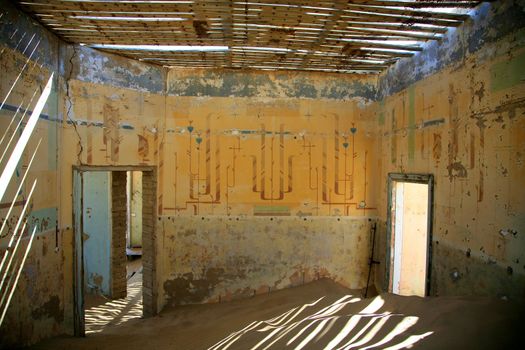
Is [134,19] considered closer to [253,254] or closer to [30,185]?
[30,185]

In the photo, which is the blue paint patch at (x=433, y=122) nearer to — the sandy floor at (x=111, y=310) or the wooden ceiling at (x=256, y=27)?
the wooden ceiling at (x=256, y=27)

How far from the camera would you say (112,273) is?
800 centimetres

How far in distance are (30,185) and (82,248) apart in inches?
47.7

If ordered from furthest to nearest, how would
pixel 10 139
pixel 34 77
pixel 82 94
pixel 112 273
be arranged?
1. pixel 112 273
2. pixel 82 94
3. pixel 34 77
4. pixel 10 139

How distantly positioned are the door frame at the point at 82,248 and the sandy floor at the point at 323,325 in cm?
26

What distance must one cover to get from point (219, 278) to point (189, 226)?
960 mm

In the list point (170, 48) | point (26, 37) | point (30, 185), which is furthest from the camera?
point (170, 48)

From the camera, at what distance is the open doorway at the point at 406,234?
5477 millimetres

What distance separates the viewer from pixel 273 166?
5.83m

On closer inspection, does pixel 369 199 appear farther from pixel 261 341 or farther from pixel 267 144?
pixel 261 341

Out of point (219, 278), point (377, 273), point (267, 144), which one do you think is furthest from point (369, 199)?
point (219, 278)

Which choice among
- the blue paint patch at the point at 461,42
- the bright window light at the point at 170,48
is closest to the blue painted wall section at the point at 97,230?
the bright window light at the point at 170,48

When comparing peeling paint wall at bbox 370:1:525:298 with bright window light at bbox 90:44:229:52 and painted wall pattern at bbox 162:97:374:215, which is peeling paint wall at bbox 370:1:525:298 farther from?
bright window light at bbox 90:44:229:52

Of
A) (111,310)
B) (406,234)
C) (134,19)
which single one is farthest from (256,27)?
(111,310)
